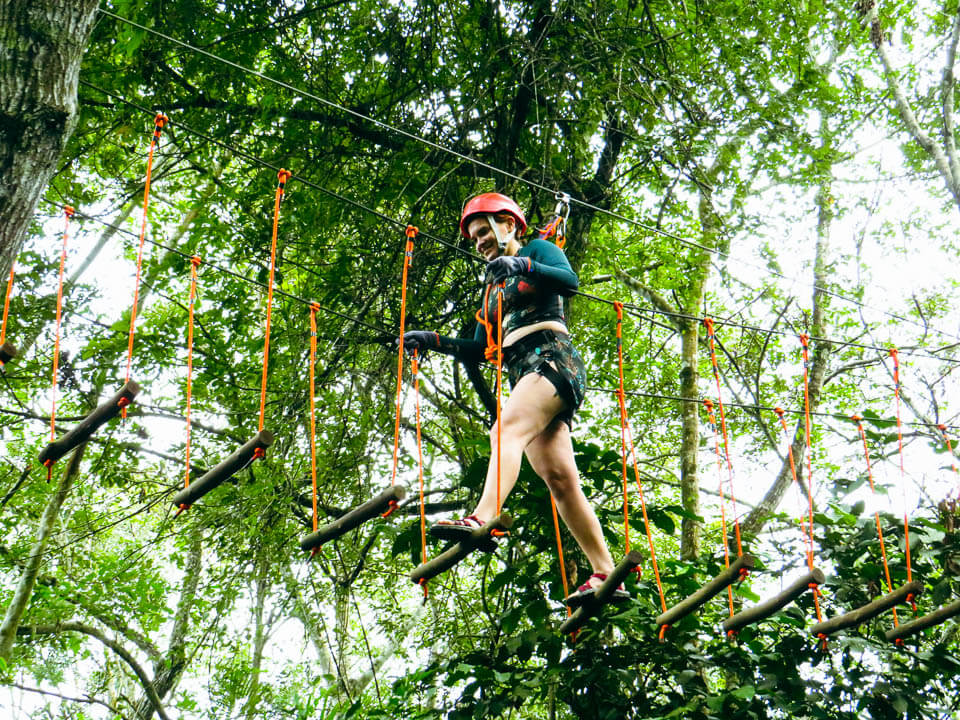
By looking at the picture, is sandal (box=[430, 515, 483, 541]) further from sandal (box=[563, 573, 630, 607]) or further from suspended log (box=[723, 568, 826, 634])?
suspended log (box=[723, 568, 826, 634])

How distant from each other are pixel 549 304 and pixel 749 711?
1804 mm

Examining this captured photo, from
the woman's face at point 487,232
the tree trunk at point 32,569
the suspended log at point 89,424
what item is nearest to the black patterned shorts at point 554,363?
the woman's face at point 487,232

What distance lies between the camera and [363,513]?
8.76ft

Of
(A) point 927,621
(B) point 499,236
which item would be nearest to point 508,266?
(B) point 499,236

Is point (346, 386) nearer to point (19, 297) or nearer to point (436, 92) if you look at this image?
point (436, 92)

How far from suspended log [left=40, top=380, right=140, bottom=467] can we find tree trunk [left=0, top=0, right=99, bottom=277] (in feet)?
2.22

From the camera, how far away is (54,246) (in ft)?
23.0

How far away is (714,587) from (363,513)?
3.99 ft

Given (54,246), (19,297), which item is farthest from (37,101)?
(54,246)

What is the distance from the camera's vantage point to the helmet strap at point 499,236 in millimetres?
3486

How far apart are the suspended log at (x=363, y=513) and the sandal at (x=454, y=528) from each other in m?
0.16

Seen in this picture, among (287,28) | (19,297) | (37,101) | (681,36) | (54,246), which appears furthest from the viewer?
(54,246)

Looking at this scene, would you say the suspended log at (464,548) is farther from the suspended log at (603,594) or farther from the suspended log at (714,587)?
the suspended log at (714,587)

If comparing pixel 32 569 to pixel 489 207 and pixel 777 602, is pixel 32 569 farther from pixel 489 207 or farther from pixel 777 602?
pixel 777 602
